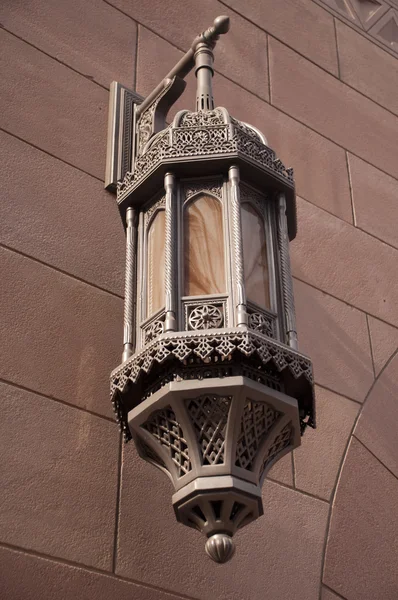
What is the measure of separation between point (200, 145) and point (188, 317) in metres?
0.62

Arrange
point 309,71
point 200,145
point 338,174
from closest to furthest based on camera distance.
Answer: point 200,145 < point 338,174 < point 309,71

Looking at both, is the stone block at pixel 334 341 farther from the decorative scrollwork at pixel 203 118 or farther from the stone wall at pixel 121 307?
the decorative scrollwork at pixel 203 118

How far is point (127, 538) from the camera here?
117 inches

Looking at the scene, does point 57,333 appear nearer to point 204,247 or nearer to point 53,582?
point 204,247

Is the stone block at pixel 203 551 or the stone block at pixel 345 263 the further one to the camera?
the stone block at pixel 345 263

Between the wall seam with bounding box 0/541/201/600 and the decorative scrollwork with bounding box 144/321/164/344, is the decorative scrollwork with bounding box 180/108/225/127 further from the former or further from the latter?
the wall seam with bounding box 0/541/201/600

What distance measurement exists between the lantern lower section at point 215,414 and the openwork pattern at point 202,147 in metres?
0.67

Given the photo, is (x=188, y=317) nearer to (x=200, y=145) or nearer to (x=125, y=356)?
(x=125, y=356)

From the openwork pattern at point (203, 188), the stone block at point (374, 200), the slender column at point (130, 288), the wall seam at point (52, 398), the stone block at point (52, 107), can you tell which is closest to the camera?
the slender column at point (130, 288)

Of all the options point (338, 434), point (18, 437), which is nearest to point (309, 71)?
point (338, 434)

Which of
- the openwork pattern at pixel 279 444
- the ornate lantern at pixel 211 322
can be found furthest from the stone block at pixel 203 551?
the openwork pattern at pixel 279 444

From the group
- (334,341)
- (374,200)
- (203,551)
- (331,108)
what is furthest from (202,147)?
(331,108)

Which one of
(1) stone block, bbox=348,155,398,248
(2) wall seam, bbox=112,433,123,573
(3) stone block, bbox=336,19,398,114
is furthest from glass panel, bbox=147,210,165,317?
(3) stone block, bbox=336,19,398,114

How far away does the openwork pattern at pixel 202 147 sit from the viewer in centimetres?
293
